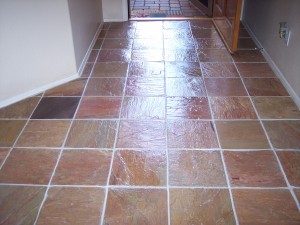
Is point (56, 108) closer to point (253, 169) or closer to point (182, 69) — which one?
point (182, 69)

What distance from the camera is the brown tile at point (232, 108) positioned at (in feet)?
7.18

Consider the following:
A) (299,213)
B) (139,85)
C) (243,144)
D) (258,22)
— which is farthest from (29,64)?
(258,22)

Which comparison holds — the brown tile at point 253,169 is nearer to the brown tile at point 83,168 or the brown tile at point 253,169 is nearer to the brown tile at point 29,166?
the brown tile at point 83,168

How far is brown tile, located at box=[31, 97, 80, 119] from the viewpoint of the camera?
221 centimetres


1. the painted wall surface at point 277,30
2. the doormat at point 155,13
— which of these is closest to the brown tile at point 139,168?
the painted wall surface at point 277,30

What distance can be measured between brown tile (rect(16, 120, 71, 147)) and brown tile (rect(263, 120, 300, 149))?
1242 millimetres

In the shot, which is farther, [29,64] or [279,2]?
[279,2]

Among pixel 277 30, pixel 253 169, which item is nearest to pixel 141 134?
pixel 253 169

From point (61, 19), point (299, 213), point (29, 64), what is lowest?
point (299, 213)

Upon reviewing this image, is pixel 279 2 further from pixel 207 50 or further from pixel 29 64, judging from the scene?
pixel 29 64

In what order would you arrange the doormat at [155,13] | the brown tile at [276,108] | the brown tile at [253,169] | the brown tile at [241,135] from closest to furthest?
the brown tile at [253,169]
the brown tile at [241,135]
the brown tile at [276,108]
the doormat at [155,13]

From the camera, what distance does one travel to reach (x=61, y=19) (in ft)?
7.89

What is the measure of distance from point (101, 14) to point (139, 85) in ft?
5.34

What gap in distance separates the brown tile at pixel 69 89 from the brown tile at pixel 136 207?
1.06 m
